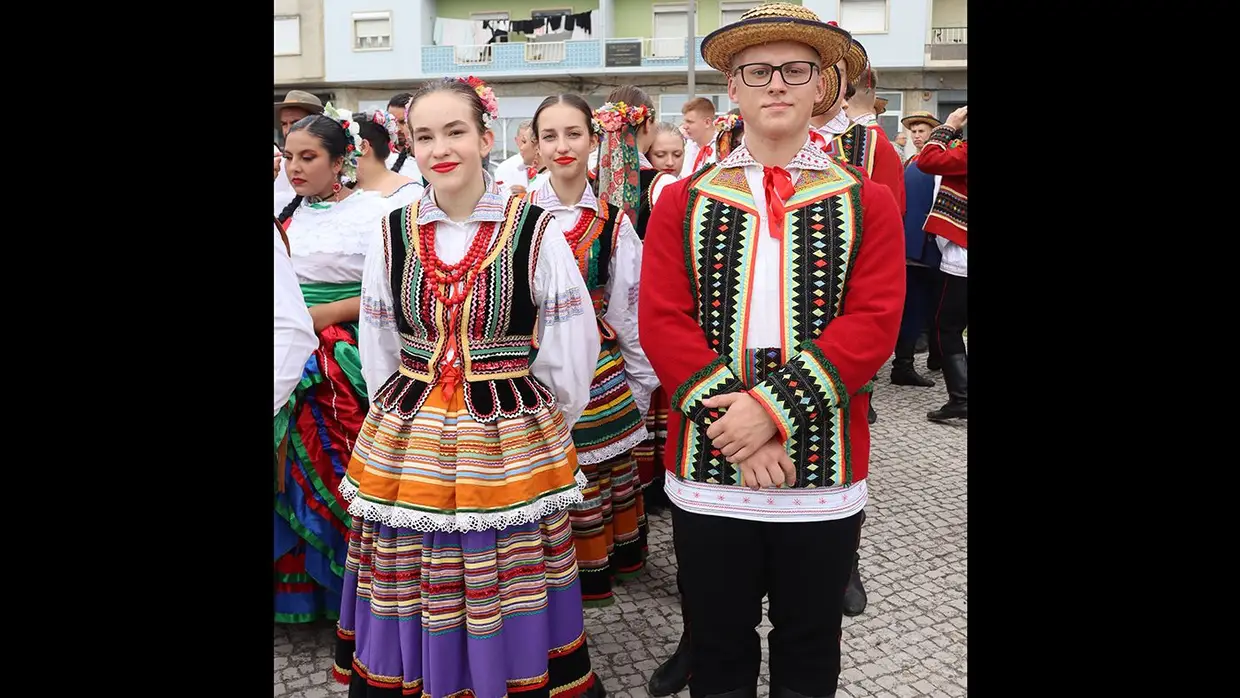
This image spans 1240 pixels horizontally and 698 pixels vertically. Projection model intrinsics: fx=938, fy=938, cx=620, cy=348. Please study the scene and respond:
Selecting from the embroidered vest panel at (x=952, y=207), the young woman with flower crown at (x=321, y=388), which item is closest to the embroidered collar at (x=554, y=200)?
the young woman with flower crown at (x=321, y=388)

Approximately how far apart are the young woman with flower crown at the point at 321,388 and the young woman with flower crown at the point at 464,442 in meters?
0.62

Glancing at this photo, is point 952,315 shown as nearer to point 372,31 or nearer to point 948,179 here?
point 948,179

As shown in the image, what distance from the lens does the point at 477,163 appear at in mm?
2812

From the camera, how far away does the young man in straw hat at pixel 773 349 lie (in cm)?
229

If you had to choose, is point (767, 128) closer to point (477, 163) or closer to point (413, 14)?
point (477, 163)

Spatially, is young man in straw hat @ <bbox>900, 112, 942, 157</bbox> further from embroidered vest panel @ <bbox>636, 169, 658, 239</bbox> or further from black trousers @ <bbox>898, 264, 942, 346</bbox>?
embroidered vest panel @ <bbox>636, 169, 658, 239</bbox>

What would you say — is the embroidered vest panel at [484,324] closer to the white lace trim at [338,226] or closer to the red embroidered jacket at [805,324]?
the red embroidered jacket at [805,324]

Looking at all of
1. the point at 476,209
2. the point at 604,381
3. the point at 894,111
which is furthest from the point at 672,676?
the point at 894,111

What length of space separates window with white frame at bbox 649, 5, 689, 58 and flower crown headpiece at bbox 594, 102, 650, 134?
2232cm

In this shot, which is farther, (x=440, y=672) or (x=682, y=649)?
(x=682, y=649)

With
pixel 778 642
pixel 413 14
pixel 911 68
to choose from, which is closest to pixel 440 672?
pixel 778 642

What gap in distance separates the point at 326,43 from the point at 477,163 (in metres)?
26.5

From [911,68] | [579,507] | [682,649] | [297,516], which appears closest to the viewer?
[682,649]

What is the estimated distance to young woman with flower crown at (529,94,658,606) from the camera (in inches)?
147
